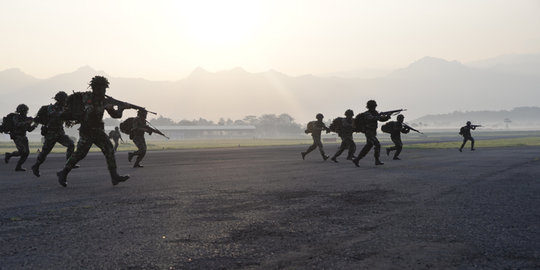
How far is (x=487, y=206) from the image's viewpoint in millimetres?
6438

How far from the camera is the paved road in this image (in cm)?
366

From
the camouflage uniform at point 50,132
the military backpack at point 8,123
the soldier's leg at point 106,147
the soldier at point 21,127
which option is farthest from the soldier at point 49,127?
the military backpack at point 8,123

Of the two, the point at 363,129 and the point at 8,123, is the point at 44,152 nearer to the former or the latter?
the point at 8,123

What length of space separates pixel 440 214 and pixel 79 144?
7.75 meters

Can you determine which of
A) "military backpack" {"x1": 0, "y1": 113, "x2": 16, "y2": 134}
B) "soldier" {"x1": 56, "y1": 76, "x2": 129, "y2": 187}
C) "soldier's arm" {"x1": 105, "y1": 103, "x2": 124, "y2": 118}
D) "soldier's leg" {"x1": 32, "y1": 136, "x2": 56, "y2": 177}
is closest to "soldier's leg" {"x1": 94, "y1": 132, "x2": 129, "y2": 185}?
"soldier" {"x1": 56, "y1": 76, "x2": 129, "y2": 187}

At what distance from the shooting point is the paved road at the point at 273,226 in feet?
12.0

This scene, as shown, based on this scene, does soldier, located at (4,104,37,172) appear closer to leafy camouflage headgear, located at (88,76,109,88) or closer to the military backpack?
the military backpack

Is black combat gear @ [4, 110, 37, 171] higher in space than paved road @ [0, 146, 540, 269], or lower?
higher

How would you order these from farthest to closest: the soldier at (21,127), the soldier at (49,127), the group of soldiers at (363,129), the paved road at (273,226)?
1. the group of soldiers at (363,129)
2. the soldier at (21,127)
3. the soldier at (49,127)
4. the paved road at (273,226)

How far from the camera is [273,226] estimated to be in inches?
200

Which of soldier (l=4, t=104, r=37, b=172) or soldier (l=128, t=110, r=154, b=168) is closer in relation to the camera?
soldier (l=4, t=104, r=37, b=172)

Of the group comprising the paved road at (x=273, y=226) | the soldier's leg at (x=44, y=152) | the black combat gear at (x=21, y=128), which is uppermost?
the black combat gear at (x=21, y=128)

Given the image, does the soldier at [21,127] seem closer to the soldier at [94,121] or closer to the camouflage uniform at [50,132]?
the camouflage uniform at [50,132]

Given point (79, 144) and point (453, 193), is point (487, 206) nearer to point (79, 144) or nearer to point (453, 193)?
point (453, 193)
